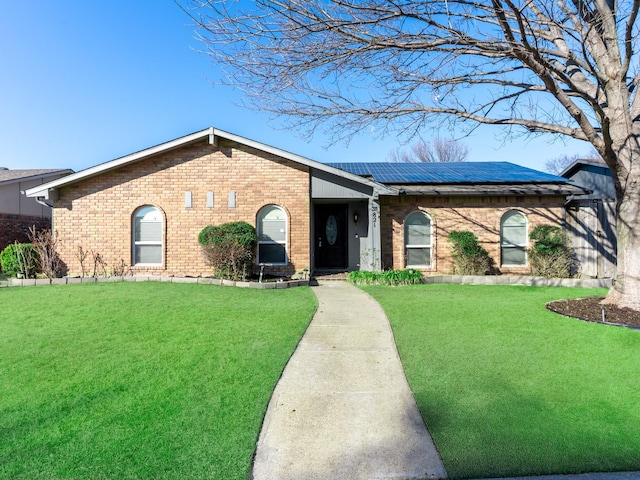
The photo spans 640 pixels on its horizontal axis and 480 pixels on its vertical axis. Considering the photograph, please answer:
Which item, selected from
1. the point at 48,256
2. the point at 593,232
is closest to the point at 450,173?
the point at 593,232

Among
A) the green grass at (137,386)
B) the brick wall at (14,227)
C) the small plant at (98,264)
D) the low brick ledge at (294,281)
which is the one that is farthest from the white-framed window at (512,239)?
the brick wall at (14,227)

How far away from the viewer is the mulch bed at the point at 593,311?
6172mm

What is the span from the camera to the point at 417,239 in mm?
12328

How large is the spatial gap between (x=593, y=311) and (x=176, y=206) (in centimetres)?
1079

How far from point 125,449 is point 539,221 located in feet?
42.5

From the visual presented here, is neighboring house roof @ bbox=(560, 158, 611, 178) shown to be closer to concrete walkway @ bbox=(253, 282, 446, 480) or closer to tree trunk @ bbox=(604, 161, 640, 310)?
tree trunk @ bbox=(604, 161, 640, 310)

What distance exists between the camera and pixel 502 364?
434 cm

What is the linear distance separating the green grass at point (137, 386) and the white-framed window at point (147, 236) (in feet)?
14.1

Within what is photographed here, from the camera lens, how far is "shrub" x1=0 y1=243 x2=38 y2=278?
10789mm

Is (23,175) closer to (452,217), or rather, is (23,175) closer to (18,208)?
(18,208)

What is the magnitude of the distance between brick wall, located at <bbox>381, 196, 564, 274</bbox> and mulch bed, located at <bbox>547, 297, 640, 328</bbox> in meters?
4.67

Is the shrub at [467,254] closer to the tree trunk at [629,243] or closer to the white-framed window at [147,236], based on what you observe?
the tree trunk at [629,243]

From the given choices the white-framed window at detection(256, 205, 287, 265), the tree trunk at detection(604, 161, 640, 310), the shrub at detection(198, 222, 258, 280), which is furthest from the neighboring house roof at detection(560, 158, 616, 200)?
the shrub at detection(198, 222, 258, 280)

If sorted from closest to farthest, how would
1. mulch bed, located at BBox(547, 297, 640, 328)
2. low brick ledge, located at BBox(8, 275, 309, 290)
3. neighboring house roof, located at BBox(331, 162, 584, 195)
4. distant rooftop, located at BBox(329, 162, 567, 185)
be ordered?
mulch bed, located at BBox(547, 297, 640, 328), low brick ledge, located at BBox(8, 275, 309, 290), neighboring house roof, located at BBox(331, 162, 584, 195), distant rooftop, located at BBox(329, 162, 567, 185)
